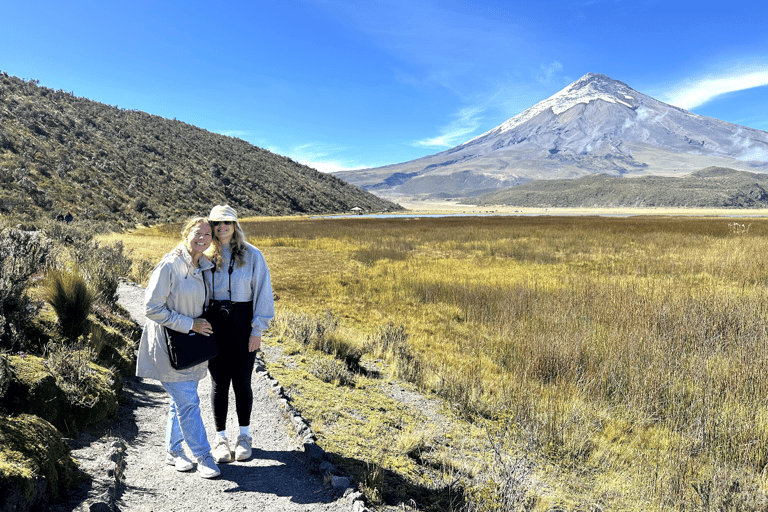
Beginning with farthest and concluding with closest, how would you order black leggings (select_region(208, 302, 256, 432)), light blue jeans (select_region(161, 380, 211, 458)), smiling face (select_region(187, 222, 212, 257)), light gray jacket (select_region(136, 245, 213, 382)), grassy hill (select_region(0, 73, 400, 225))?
1. grassy hill (select_region(0, 73, 400, 225))
2. black leggings (select_region(208, 302, 256, 432))
3. light blue jeans (select_region(161, 380, 211, 458))
4. smiling face (select_region(187, 222, 212, 257))
5. light gray jacket (select_region(136, 245, 213, 382))

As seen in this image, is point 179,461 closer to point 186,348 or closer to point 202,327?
point 186,348

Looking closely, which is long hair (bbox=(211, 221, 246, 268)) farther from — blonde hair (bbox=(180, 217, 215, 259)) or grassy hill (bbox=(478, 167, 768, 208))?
grassy hill (bbox=(478, 167, 768, 208))

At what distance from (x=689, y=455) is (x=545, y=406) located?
1.49 m

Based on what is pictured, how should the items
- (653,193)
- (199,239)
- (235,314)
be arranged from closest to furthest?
(199,239), (235,314), (653,193)

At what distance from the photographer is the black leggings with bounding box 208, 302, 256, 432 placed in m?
3.29

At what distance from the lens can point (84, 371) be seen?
3.93m

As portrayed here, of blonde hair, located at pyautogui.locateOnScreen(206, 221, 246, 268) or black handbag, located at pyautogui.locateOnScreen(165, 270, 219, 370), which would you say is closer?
black handbag, located at pyautogui.locateOnScreen(165, 270, 219, 370)

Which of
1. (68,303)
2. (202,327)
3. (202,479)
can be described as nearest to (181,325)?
(202,327)

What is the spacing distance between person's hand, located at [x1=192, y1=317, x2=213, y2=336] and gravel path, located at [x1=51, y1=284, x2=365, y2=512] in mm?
1183

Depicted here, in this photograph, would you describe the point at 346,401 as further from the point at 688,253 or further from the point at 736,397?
the point at 688,253

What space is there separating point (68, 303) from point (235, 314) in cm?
323

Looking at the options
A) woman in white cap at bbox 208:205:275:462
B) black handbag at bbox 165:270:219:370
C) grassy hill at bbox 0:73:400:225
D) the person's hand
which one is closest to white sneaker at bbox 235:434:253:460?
woman in white cap at bbox 208:205:275:462

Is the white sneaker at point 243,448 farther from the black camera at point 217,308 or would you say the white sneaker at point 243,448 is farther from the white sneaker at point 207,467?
the black camera at point 217,308

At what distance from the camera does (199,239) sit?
304 centimetres
